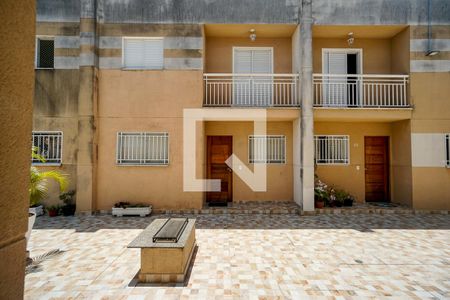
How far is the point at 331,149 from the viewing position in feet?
36.6

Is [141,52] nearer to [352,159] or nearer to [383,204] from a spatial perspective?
[352,159]

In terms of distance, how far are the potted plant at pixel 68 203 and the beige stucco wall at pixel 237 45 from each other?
7.06m

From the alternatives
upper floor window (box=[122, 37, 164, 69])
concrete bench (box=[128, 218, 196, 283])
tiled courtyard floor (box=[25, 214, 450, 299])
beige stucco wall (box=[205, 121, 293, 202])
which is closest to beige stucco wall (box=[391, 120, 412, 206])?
tiled courtyard floor (box=[25, 214, 450, 299])

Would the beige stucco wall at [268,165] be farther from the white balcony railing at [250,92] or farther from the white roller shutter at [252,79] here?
the white roller shutter at [252,79]

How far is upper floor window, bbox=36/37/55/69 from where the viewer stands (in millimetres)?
10070

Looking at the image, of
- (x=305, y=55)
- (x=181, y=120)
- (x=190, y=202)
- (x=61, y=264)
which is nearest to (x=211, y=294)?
(x=61, y=264)

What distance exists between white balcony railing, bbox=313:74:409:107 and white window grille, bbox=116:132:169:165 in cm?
624

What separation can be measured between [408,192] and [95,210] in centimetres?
1163

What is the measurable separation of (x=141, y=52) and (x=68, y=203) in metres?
6.16

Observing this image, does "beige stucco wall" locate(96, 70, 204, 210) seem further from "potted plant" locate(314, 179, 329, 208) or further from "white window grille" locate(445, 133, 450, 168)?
"white window grille" locate(445, 133, 450, 168)

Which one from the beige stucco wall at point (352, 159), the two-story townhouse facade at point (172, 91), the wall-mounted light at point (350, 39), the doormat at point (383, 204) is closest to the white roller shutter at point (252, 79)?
the two-story townhouse facade at point (172, 91)

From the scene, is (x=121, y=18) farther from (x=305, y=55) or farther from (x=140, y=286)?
(x=140, y=286)

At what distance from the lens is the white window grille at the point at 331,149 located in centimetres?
1112

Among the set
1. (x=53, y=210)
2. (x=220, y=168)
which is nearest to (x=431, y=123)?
(x=220, y=168)
